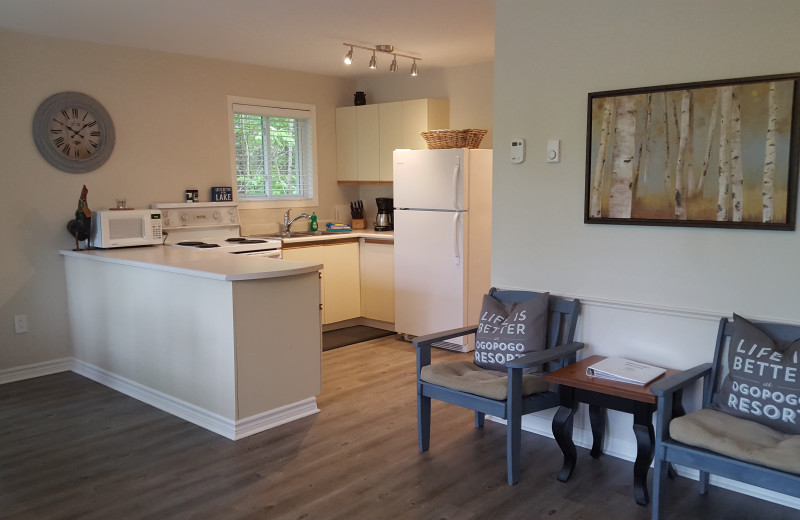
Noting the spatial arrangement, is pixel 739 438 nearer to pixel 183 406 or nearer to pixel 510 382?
pixel 510 382

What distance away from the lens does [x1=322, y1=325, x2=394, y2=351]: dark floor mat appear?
541 centimetres

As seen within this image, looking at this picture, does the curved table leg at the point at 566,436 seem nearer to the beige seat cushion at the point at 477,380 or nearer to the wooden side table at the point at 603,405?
the wooden side table at the point at 603,405

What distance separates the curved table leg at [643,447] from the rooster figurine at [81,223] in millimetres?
3827

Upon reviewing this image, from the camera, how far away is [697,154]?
2809 millimetres

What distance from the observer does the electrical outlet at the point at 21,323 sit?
4.42 meters

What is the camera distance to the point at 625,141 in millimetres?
3023

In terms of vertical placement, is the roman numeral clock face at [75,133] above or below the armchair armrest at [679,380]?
above

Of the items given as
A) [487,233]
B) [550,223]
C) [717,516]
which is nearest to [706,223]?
[550,223]

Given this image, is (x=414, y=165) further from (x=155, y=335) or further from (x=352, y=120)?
(x=155, y=335)

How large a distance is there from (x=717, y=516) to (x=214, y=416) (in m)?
2.54

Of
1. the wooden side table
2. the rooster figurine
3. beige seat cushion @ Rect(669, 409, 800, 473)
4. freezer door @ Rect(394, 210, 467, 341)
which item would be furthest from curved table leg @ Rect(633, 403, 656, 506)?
the rooster figurine

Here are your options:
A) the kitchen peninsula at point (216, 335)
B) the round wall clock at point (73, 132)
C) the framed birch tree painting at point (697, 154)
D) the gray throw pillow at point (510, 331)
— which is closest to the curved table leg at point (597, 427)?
the gray throw pillow at point (510, 331)

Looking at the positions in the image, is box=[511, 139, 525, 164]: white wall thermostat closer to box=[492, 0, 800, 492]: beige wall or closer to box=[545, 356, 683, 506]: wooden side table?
box=[492, 0, 800, 492]: beige wall

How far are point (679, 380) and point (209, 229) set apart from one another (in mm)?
3983
